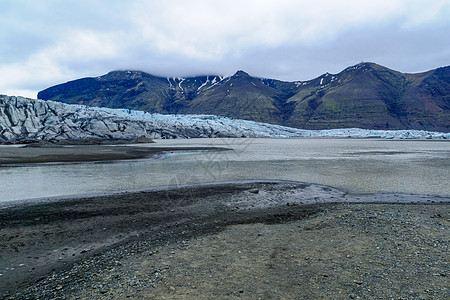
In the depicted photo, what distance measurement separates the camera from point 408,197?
38.1ft

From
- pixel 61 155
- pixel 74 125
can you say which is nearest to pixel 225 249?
pixel 61 155

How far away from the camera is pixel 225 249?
6090mm

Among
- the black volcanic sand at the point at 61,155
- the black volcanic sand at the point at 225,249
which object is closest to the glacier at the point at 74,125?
the black volcanic sand at the point at 61,155

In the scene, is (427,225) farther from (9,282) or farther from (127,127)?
(127,127)

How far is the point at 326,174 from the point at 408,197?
23.1 ft

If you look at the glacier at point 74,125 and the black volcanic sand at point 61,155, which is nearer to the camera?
the black volcanic sand at point 61,155

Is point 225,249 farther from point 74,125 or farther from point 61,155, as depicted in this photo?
point 74,125

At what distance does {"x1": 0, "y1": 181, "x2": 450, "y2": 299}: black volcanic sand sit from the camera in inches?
172

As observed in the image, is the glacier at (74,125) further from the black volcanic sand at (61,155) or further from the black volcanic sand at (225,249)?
the black volcanic sand at (225,249)

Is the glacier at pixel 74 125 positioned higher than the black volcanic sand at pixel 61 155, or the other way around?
the glacier at pixel 74 125

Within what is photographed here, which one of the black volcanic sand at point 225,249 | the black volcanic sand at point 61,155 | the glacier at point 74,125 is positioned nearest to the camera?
the black volcanic sand at point 225,249

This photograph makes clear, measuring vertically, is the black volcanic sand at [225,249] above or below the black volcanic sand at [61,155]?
above

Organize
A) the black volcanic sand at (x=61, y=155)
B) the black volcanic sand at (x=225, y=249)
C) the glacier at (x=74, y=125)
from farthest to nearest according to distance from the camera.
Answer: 1. the glacier at (x=74, y=125)
2. the black volcanic sand at (x=61, y=155)
3. the black volcanic sand at (x=225, y=249)

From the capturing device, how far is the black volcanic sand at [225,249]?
4.38 m
